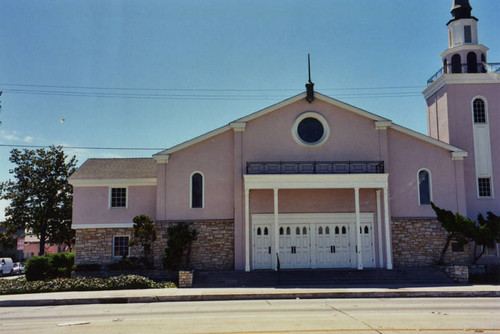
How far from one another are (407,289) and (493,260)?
988 cm

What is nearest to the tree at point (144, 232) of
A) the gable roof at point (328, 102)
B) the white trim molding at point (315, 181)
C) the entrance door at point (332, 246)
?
the gable roof at point (328, 102)

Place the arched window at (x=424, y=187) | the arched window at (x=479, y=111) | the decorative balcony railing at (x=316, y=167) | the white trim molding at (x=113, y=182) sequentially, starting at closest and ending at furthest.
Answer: the decorative balcony railing at (x=316, y=167), the arched window at (x=424, y=187), the white trim molding at (x=113, y=182), the arched window at (x=479, y=111)

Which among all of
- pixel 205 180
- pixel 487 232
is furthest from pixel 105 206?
pixel 487 232

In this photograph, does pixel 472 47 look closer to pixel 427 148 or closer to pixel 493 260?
pixel 427 148

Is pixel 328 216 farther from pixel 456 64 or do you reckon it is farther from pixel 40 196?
pixel 40 196

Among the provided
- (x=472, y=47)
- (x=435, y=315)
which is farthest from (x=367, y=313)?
(x=472, y=47)

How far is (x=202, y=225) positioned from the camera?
84.1 ft

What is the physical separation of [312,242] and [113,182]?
11.4 m

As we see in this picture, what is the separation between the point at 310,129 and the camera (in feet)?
87.5

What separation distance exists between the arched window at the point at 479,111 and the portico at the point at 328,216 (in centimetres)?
763

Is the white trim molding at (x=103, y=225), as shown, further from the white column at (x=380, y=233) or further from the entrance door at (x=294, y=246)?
the white column at (x=380, y=233)

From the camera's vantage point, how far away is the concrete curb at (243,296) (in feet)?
60.5

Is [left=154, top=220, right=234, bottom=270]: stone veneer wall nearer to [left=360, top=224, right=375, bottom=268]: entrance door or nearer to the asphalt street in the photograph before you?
[left=360, top=224, right=375, bottom=268]: entrance door

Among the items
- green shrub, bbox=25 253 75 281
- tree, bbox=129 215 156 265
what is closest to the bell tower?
tree, bbox=129 215 156 265
